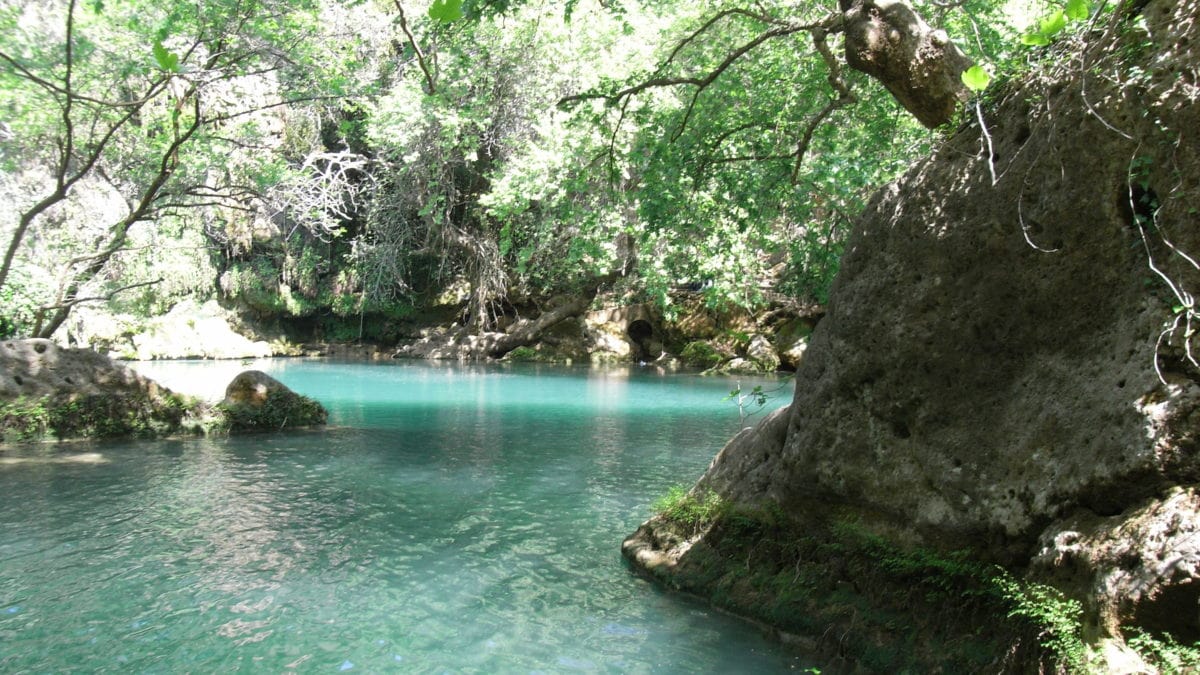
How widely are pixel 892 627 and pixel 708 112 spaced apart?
23.6 feet

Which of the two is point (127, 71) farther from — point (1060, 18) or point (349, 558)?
point (1060, 18)

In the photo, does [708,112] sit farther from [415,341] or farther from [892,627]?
[415,341]

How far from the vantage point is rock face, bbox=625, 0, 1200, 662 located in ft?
13.1

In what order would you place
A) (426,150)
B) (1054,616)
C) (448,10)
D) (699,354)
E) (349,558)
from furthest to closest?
(699,354), (426,150), (349,558), (1054,616), (448,10)

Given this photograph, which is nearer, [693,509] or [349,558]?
[693,509]

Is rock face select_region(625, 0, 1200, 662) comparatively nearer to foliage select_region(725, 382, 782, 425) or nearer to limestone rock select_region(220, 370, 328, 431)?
foliage select_region(725, 382, 782, 425)

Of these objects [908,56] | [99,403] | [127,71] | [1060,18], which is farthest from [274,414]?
[1060,18]

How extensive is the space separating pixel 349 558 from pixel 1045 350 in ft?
19.5

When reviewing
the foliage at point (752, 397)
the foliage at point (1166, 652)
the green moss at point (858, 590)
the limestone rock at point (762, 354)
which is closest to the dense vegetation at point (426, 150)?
the limestone rock at point (762, 354)

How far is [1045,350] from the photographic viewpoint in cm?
490

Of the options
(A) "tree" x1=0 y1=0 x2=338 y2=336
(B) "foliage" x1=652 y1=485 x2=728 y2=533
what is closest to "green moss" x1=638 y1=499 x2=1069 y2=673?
(B) "foliage" x1=652 y1=485 x2=728 y2=533

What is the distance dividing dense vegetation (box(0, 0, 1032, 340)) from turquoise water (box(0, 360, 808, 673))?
11.6ft

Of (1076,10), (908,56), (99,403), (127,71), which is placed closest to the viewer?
(1076,10)

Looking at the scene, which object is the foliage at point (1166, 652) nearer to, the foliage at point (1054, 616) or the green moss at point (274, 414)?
the foliage at point (1054, 616)
